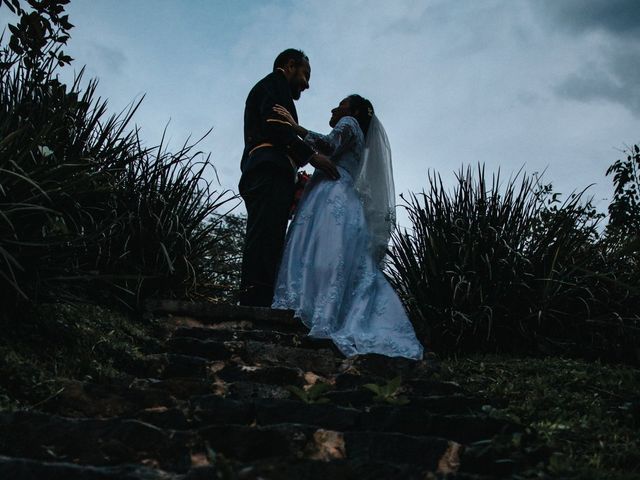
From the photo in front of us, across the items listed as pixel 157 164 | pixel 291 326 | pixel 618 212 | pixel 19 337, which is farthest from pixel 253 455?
pixel 618 212

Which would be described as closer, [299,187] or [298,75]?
[299,187]

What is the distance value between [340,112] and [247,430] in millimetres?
3449

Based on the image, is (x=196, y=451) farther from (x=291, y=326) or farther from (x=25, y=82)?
(x=25, y=82)

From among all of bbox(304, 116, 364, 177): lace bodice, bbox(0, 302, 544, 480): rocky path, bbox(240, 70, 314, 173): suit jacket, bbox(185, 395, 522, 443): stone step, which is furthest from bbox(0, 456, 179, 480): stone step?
bbox(304, 116, 364, 177): lace bodice

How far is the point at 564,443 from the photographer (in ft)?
8.02

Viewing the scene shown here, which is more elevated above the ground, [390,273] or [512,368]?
[390,273]

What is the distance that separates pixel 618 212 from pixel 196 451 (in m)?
5.64

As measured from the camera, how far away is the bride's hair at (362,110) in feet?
16.9

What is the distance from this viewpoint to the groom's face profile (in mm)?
5273

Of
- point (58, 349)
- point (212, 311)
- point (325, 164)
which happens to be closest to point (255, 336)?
point (212, 311)

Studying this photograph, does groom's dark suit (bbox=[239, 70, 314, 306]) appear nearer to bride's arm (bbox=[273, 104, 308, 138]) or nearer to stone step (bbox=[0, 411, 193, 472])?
bride's arm (bbox=[273, 104, 308, 138])

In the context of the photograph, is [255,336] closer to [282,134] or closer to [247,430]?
[282,134]

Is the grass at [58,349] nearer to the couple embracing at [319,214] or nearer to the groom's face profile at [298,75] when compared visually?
the couple embracing at [319,214]

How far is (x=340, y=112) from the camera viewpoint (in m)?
5.23
